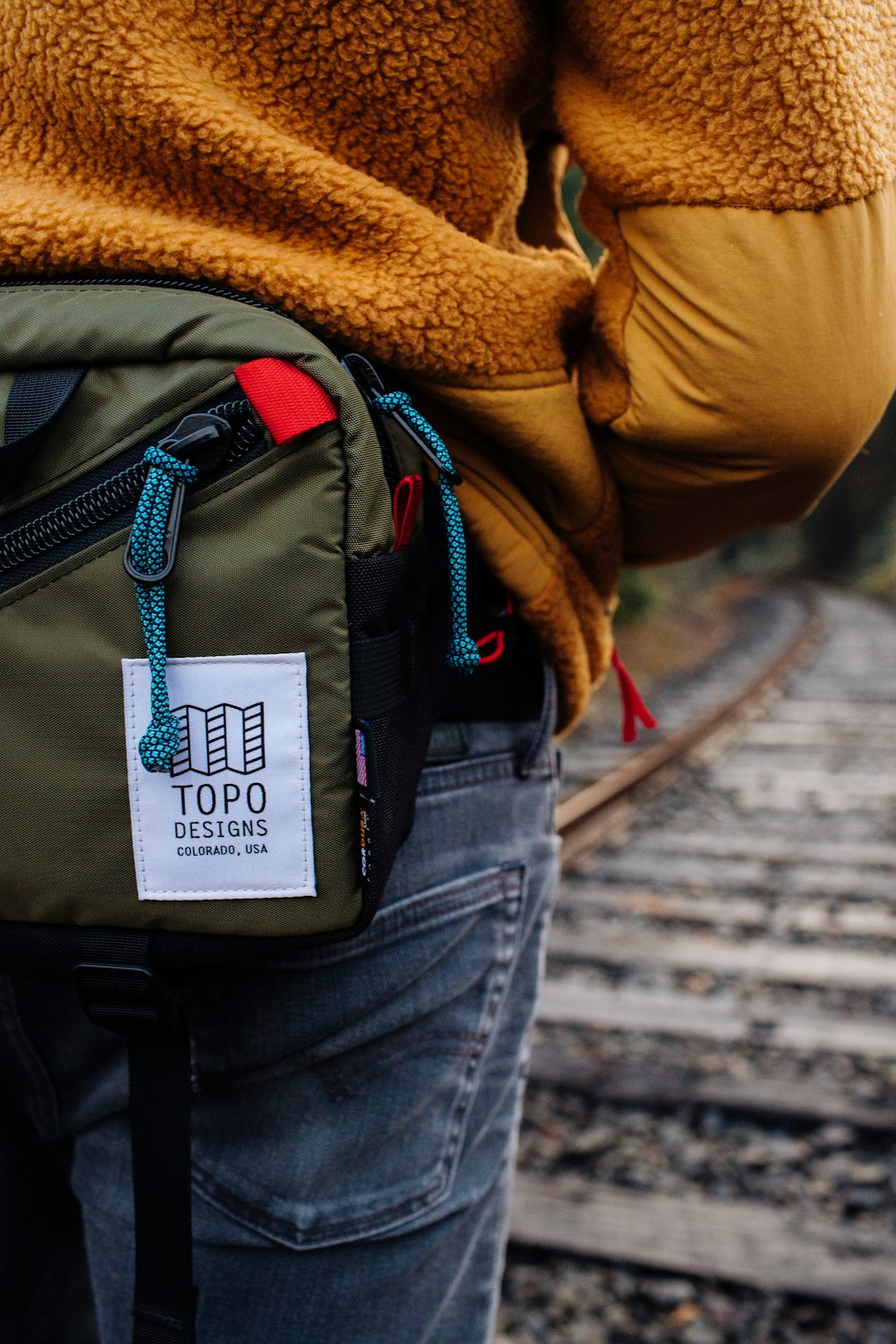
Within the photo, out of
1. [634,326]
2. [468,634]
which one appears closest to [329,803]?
[468,634]

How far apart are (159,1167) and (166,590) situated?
0.49 meters

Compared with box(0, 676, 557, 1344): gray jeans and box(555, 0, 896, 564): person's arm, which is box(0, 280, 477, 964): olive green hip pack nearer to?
box(0, 676, 557, 1344): gray jeans

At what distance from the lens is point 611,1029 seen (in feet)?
10.5

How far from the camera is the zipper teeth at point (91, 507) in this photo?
2.65 feet

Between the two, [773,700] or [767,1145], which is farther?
[773,700]

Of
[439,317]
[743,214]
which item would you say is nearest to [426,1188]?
[439,317]

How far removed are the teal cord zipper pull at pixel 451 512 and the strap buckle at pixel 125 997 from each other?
1.23 ft

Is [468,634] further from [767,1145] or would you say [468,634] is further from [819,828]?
[819,828]

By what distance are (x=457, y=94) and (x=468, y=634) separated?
18.6 inches

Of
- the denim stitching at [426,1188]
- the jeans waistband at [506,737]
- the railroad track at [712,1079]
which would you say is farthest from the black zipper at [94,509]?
the railroad track at [712,1079]

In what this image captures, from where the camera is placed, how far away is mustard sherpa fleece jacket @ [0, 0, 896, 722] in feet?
2.77

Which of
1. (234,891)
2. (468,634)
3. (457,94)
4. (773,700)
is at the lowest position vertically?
(773,700)

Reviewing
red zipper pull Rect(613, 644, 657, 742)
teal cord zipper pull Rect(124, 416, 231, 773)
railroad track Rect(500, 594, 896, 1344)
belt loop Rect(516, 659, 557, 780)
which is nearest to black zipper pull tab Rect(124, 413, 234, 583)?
teal cord zipper pull Rect(124, 416, 231, 773)

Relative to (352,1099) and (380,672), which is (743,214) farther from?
(352,1099)
